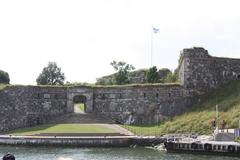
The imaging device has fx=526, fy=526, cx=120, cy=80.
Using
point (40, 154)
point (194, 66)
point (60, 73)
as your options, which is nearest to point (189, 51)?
point (194, 66)

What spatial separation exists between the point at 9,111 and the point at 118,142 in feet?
68.9

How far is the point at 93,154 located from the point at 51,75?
6177 centimetres

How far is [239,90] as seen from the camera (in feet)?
221

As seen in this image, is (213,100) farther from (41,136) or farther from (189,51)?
(41,136)

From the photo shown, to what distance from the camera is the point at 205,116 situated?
2468 inches

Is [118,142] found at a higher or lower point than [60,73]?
lower

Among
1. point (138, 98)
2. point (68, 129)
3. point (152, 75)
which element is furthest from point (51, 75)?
point (68, 129)

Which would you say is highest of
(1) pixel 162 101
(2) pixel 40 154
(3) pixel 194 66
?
(3) pixel 194 66

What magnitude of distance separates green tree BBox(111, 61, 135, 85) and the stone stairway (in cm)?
1960

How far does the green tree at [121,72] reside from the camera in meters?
92.6

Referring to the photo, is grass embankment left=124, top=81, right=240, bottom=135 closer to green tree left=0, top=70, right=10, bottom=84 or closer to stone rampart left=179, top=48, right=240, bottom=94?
stone rampart left=179, top=48, right=240, bottom=94

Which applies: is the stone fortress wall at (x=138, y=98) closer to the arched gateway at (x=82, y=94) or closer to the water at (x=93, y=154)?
the arched gateway at (x=82, y=94)

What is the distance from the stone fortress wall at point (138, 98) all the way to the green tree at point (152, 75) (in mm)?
12107

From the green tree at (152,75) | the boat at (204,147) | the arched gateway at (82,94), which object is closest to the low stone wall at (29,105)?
the arched gateway at (82,94)
